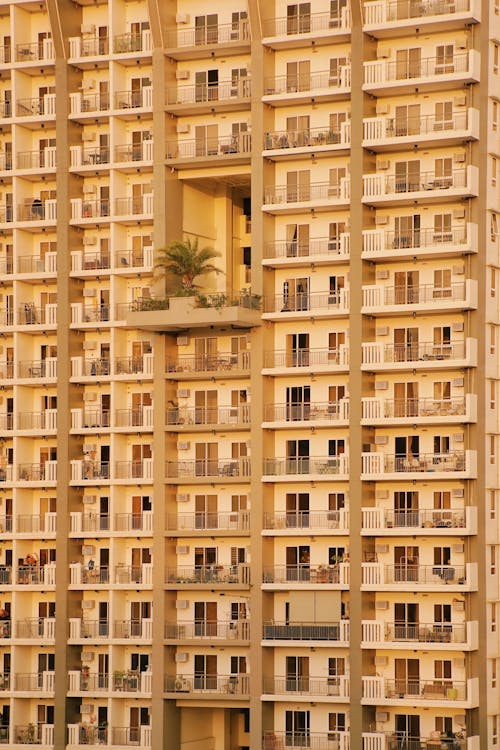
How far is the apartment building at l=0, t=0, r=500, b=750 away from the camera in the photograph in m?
87.8

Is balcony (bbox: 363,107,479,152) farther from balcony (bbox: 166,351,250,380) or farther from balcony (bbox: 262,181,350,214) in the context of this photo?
balcony (bbox: 166,351,250,380)

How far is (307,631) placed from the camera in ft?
291

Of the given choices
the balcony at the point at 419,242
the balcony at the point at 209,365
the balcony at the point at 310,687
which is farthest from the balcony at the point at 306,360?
the balcony at the point at 310,687

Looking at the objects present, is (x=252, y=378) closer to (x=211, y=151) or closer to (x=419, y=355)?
(x=419, y=355)

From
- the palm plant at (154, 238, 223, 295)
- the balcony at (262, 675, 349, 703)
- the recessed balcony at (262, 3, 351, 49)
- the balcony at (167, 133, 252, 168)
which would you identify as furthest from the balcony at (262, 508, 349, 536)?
the recessed balcony at (262, 3, 351, 49)

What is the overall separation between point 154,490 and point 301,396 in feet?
22.3

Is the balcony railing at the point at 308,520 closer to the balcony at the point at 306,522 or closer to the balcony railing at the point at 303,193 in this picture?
the balcony at the point at 306,522

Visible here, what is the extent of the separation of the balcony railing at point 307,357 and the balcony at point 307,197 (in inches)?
210

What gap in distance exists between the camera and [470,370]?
288 feet

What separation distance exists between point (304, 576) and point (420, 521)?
16.5 ft

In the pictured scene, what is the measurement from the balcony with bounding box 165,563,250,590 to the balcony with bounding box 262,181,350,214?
13.6m

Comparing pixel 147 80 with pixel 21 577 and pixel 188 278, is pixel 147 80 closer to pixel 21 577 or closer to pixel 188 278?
pixel 188 278

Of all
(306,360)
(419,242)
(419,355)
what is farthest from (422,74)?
(306,360)

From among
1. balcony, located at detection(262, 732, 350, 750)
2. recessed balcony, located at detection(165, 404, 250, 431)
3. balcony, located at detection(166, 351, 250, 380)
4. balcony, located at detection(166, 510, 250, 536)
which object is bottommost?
balcony, located at detection(262, 732, 350, 750)
